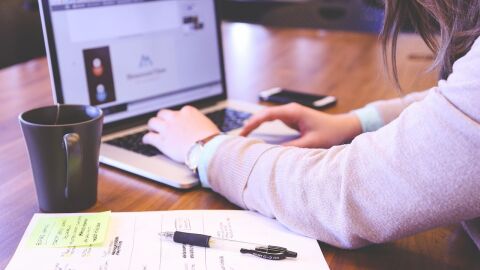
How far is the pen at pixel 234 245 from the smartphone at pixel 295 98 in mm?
592

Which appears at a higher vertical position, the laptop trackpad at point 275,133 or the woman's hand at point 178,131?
the woman's hand at point 178,131

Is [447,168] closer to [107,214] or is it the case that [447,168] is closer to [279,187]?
[279,187]

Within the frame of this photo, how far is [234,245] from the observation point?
558mm

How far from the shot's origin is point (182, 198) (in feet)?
2.27

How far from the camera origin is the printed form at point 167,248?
52 cm

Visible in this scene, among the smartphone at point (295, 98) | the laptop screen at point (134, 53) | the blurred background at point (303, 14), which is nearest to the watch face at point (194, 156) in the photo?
the laptop screen at point (134, 53)

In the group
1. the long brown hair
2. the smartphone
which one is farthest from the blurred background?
A: the long brown hair

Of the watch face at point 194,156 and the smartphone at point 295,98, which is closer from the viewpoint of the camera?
the watch face at point 194,156

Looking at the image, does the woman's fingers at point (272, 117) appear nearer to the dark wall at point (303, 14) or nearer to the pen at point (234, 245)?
the pen at point (234, 245)

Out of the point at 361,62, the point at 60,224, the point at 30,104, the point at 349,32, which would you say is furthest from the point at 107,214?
the point at 349,32

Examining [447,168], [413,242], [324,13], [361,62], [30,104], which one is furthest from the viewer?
[324,13]

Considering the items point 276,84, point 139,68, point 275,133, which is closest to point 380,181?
point 275,133

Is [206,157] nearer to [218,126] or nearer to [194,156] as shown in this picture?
[194,156]

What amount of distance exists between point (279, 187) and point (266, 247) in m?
0.09
